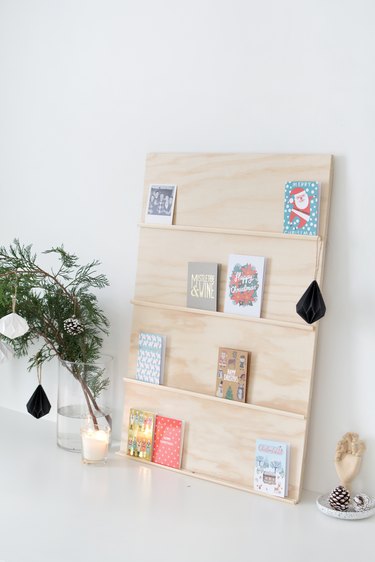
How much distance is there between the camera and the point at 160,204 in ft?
6.06

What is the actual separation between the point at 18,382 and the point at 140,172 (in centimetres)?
74

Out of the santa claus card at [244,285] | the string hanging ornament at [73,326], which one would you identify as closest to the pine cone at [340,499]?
the santa claus card at [244,285]

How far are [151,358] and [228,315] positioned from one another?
0.24m

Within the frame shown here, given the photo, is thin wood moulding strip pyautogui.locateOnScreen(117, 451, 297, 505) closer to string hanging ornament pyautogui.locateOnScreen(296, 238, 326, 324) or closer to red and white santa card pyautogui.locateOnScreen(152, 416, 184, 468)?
red and white santa card pyautogui.locateOnScreen(152, 416, 184, 468)

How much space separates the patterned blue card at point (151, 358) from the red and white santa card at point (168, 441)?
0.10 metres

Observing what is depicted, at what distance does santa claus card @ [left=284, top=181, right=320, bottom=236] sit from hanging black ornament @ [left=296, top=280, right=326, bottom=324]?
132 millimetres

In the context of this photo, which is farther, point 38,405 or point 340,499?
point 38,405

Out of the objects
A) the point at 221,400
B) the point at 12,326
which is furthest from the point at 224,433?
the point at 12,326

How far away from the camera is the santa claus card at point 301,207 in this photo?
5.33ft

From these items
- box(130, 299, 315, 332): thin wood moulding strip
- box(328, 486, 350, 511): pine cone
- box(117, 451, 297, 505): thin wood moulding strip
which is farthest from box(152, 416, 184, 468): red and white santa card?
box(328, 486, 350, 511): pine cone

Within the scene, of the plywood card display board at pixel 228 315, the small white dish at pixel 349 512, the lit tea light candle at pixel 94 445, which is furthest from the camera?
the lit tea light candle at pixel 94 445

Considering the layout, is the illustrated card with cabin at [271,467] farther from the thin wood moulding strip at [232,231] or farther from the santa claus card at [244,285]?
the thin wood moulding strip at [232,231]

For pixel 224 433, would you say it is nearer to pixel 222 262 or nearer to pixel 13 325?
pixel 222 262

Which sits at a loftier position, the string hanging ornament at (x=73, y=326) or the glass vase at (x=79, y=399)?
the string hanging ornament at (x=73, y=326)
